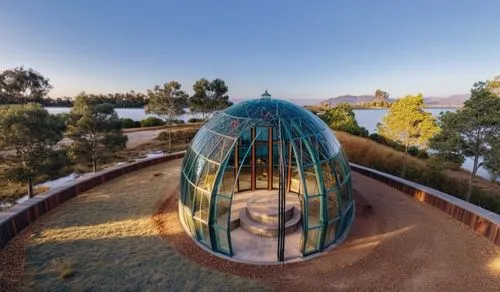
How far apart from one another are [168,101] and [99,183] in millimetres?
18507

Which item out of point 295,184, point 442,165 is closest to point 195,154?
point 295,184

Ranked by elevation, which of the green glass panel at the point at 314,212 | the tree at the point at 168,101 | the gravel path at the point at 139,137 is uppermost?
the tree at the point at 168,101

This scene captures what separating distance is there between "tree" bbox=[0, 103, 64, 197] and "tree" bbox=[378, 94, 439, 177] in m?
30.8

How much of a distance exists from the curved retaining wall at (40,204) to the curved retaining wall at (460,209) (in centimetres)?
2536

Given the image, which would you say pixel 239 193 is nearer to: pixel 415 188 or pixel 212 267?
pixel 212 267

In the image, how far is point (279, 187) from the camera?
1106cm

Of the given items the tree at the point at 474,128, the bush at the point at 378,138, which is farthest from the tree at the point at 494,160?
the bush at the point at 378,138

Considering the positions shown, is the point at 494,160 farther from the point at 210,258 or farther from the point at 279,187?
the point at 210,258

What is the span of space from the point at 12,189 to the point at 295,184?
25575 millimetres

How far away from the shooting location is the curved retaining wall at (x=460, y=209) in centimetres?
1328

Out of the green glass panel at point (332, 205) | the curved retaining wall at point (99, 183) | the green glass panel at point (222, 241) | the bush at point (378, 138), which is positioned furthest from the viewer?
the bush at point (378, 138)

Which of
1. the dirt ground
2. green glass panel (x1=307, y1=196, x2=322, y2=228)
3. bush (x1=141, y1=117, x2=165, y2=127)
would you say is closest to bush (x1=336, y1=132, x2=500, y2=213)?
the dirt ground

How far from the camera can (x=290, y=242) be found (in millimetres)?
12812

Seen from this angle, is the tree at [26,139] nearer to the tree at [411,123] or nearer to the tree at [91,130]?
the tree at [91,130]
